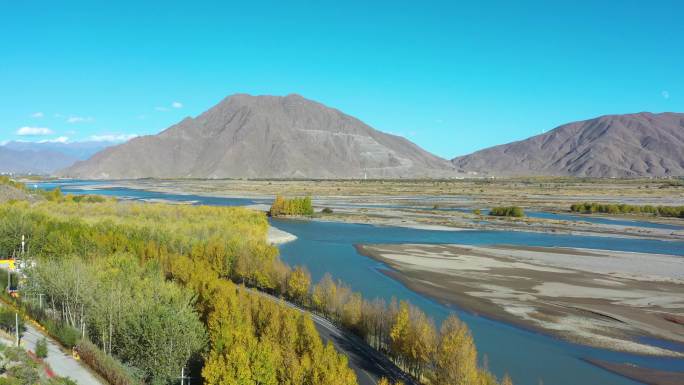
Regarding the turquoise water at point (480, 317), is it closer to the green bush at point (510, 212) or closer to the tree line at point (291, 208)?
the tree line at point (291, 208)

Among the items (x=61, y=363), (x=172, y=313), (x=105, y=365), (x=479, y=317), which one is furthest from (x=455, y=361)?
(x=61, y=363)

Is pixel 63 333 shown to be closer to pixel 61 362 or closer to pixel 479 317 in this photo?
pixel 61 362

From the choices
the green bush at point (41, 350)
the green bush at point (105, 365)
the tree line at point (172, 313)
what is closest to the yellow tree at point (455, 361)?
the tree line at point (172, 313)

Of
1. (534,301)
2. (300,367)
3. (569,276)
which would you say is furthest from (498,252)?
(300,367)

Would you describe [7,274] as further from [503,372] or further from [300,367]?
[503,372]

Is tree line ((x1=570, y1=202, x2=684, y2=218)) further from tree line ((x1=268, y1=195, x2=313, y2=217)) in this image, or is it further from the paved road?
the paved road
